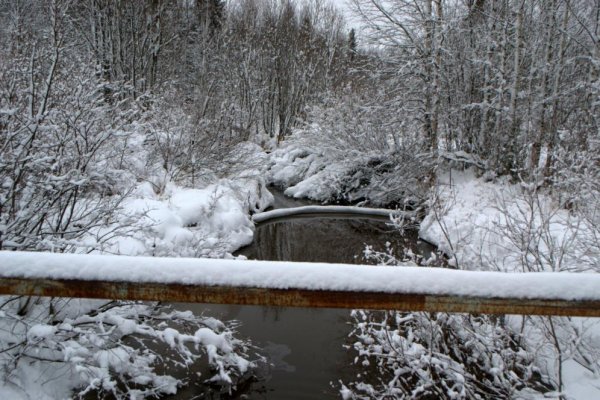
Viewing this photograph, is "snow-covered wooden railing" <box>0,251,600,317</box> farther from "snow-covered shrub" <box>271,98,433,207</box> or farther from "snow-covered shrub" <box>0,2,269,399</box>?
"snow-covered shrub" <box>271,98,433,207</box>

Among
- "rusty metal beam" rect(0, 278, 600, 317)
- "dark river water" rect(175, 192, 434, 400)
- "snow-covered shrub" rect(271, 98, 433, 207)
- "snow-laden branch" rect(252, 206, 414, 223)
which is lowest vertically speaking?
"dark river water" rect(175, 192, 434, 400)

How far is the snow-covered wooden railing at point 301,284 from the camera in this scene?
149cm

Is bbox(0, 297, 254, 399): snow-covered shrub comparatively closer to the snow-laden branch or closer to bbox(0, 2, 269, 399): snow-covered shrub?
bbox(0, 2, 269, 399): snow-covered shrub

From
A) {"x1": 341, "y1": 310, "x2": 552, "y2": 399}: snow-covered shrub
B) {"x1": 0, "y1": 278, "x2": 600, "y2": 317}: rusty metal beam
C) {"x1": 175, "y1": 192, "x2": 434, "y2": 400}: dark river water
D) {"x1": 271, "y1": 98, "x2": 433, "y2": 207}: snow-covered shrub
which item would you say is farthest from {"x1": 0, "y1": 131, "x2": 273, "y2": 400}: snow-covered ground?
{"x1": 271, "y1": 98, "x2": 433, "y2": 207}: snow-covered shrub

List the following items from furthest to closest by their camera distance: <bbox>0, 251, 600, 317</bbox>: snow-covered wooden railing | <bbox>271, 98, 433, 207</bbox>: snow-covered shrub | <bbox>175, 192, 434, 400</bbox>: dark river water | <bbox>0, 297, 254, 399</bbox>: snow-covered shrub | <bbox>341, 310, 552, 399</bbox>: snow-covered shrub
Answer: <bbox>271, 98, 433, 207</bbox>: snow-covered shrub
<bbox>175, 192, 434, 400</bbox>: dark river water
<bbox>341, 310, 552, 399</bbox>: snow-covered shrub
<bbox>0, 297, 254, 399</bbox>: snow-covered shrub
<bbox>0, 251, 600, 317</bbox>: snow-covered wooden railing

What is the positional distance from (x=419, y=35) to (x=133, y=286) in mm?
15774

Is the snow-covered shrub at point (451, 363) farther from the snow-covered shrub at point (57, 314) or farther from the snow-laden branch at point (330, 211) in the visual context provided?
the snow-laden branch at point (330, 211)

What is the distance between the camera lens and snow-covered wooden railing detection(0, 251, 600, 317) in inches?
58.8

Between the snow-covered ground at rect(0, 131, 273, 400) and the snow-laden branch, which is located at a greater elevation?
the snow-laden branch

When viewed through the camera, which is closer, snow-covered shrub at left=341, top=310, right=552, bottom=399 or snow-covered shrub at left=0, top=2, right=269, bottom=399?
snow-covered shrub at left=0, top=2, right=269, bottom=399

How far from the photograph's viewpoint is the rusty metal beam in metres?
1.50

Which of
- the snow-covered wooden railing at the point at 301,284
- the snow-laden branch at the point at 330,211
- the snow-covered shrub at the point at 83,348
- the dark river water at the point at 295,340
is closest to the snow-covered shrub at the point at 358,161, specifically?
the snow-laden branch at the point at 330,211

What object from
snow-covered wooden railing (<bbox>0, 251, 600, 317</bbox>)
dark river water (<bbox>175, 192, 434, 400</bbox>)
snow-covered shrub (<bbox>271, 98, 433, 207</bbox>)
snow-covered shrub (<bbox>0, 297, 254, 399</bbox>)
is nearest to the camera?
snow-covered wooden railing (<bbox>0, 251, 600, 317</bbox>)

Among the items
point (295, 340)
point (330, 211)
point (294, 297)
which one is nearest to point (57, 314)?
point (295, 340)
